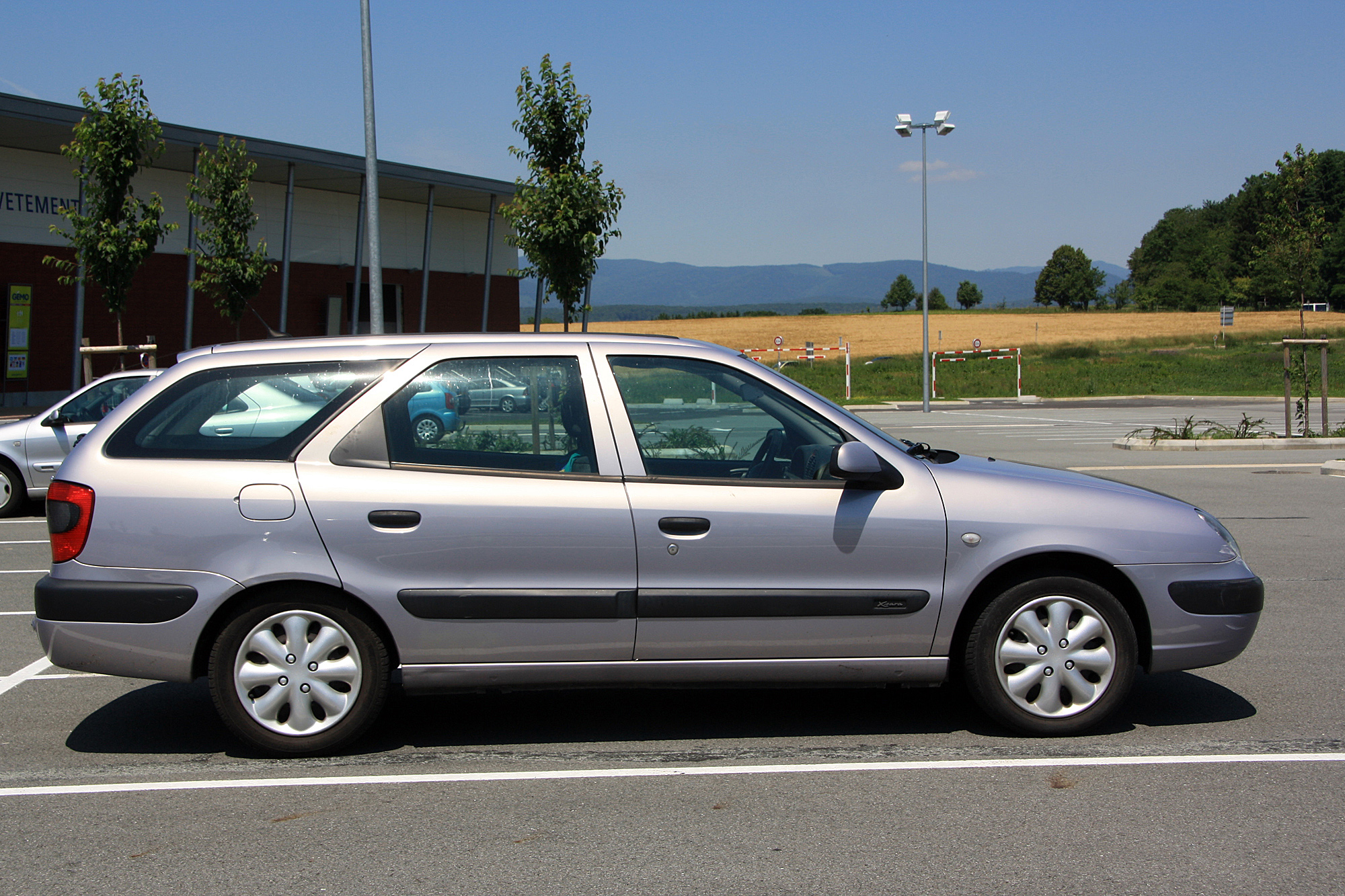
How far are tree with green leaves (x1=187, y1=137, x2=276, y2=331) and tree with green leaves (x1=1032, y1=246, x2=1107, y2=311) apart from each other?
5290 inches

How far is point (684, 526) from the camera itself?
463 cm

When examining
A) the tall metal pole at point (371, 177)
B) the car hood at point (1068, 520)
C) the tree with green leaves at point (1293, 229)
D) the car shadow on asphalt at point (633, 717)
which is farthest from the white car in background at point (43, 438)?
the tree with green leaves at point (1293, 229)

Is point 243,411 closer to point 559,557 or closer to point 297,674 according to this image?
point 297,674

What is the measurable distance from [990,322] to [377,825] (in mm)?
89293

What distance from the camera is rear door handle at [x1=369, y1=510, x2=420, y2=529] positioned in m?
4.59

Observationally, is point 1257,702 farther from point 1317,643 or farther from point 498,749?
point 498,749

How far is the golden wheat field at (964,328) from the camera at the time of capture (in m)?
70.0

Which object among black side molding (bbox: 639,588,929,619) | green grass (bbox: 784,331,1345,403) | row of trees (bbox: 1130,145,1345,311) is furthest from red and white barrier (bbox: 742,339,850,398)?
row of trees (bbox: 1130,145,1345,311)

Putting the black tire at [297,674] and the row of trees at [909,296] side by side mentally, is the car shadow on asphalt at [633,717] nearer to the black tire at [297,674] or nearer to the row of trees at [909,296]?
the black tire at [297,674]

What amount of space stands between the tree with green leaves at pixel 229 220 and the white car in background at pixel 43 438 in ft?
37.8

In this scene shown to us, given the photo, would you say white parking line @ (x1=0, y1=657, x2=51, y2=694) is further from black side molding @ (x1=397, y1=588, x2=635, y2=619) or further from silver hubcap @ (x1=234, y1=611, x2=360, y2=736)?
black side molding @ (x1=397, y1=588, x2=635, y2=619)

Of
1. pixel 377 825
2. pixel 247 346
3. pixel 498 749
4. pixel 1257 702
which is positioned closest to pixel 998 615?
pixel 1257 702

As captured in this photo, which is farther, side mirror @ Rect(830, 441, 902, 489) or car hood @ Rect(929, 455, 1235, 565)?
car hood @ Rect(929, 455, 1235, 565)

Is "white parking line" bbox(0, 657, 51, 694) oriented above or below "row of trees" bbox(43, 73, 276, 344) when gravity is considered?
below
